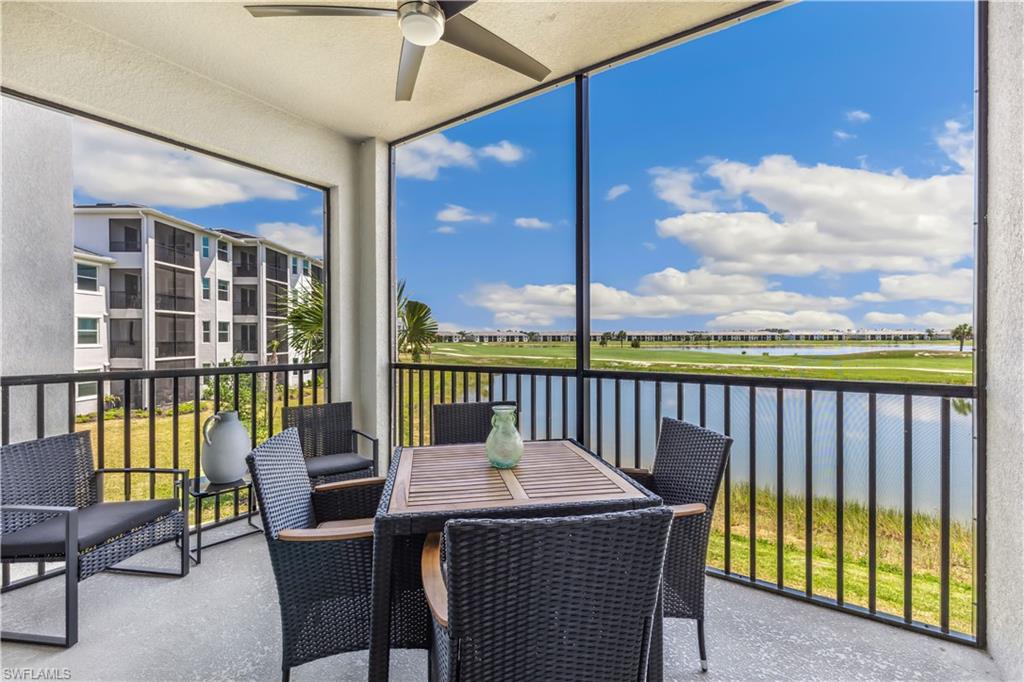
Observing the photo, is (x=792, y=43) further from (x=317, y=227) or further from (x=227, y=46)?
(x=317, y=227)

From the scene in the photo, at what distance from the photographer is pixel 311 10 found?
192 cm

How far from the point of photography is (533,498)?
161 cm

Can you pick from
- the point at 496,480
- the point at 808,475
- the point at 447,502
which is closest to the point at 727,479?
the point at 808,475

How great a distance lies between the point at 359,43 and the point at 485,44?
0.97 m

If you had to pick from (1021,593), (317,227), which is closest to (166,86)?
(317,227)

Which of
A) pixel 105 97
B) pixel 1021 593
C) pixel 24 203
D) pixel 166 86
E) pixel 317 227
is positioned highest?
pixel 166 86

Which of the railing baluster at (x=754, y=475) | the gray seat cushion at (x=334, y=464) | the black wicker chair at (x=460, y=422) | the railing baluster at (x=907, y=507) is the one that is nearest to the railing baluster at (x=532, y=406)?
the black wicker chair at (x=460, y=422)

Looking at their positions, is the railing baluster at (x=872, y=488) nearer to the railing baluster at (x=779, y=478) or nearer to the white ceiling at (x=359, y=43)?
the railing baluster at (x=779, y=478)

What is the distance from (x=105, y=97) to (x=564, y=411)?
3.37 m

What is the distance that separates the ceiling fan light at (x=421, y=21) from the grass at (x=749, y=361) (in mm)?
1981

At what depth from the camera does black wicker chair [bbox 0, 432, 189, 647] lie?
1.96m

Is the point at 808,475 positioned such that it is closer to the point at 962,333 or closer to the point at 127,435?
the point at 962,333

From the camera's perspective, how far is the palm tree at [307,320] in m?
3.86

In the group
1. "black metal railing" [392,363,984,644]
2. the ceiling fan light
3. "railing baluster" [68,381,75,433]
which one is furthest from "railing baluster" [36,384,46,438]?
"black metal railing" [392,363,984,644]
